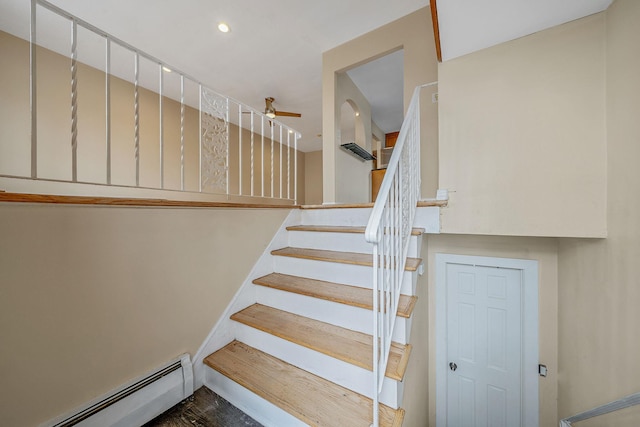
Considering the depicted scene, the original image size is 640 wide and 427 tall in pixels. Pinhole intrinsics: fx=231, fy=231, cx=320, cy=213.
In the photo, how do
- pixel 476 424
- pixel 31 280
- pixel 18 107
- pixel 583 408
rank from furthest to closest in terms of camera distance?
pixel 18 107
pixel 476 424
pixel 583 408
pixel 31 280

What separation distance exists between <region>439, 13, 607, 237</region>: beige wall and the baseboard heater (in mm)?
2013

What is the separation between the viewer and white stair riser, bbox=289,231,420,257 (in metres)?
1.86

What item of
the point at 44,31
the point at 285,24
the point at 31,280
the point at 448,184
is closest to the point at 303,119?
the point at 285,24

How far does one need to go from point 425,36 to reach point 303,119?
10.2 ft

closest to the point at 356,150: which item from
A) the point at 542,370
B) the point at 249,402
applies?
the point at 542,370

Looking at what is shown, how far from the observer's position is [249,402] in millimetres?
1291

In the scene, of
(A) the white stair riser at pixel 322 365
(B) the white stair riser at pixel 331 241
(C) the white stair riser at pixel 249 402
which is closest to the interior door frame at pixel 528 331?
(B) the white stair riser at pixel 331 241

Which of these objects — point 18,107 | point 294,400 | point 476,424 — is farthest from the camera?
point 18,107

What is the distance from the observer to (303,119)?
17.0 feet

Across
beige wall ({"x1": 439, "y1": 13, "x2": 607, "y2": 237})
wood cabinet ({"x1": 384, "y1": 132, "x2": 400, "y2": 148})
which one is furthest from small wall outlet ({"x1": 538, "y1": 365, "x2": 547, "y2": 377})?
wood cabinet ({"x1": 384, "y1": 132, "x2": 400, "y2": 148})

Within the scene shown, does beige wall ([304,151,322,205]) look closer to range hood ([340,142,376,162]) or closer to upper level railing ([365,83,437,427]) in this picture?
range hood ([340,142,376,162])

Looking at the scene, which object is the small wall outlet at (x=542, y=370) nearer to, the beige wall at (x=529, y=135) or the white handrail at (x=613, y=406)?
the white handrail at (x=613, y=406)

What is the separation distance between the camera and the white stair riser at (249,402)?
3.80 feet

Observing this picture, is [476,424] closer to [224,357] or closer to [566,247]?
[566,247]
